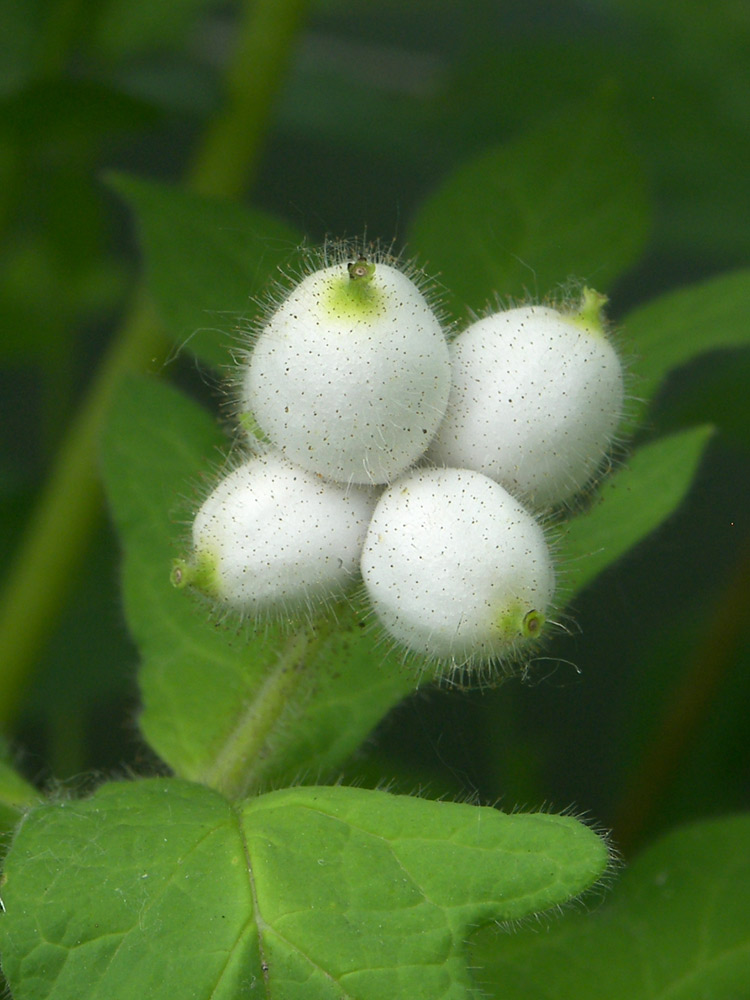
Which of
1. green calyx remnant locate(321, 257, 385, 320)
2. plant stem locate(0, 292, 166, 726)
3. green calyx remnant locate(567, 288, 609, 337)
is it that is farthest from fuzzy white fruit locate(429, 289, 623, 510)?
plant stem locate(0, 292, 166, 726)

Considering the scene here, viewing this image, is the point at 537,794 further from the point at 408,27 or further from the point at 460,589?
the point at 408,27

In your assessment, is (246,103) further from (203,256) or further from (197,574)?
(197,574)

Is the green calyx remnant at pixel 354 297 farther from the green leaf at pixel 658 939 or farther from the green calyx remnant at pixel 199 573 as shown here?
the green leaf at pixel 658 939

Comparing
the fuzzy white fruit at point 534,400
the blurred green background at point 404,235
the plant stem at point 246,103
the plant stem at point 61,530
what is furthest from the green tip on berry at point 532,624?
the plant stem at point 246,103

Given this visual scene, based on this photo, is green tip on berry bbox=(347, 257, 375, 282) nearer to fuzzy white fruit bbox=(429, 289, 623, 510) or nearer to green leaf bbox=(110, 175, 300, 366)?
fuzzy white fruit bbox=(429, 289, 623, 510)

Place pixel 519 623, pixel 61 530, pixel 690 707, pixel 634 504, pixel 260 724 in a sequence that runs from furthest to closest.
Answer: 1. pixel 690 707
2. pixel 61 530
3. pixel 634 504
4. pixel 260 724
5. pixel 519 623

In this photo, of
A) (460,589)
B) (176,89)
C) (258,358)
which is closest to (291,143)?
(176,89)

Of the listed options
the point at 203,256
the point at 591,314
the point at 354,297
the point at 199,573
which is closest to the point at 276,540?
the point at 199,573
